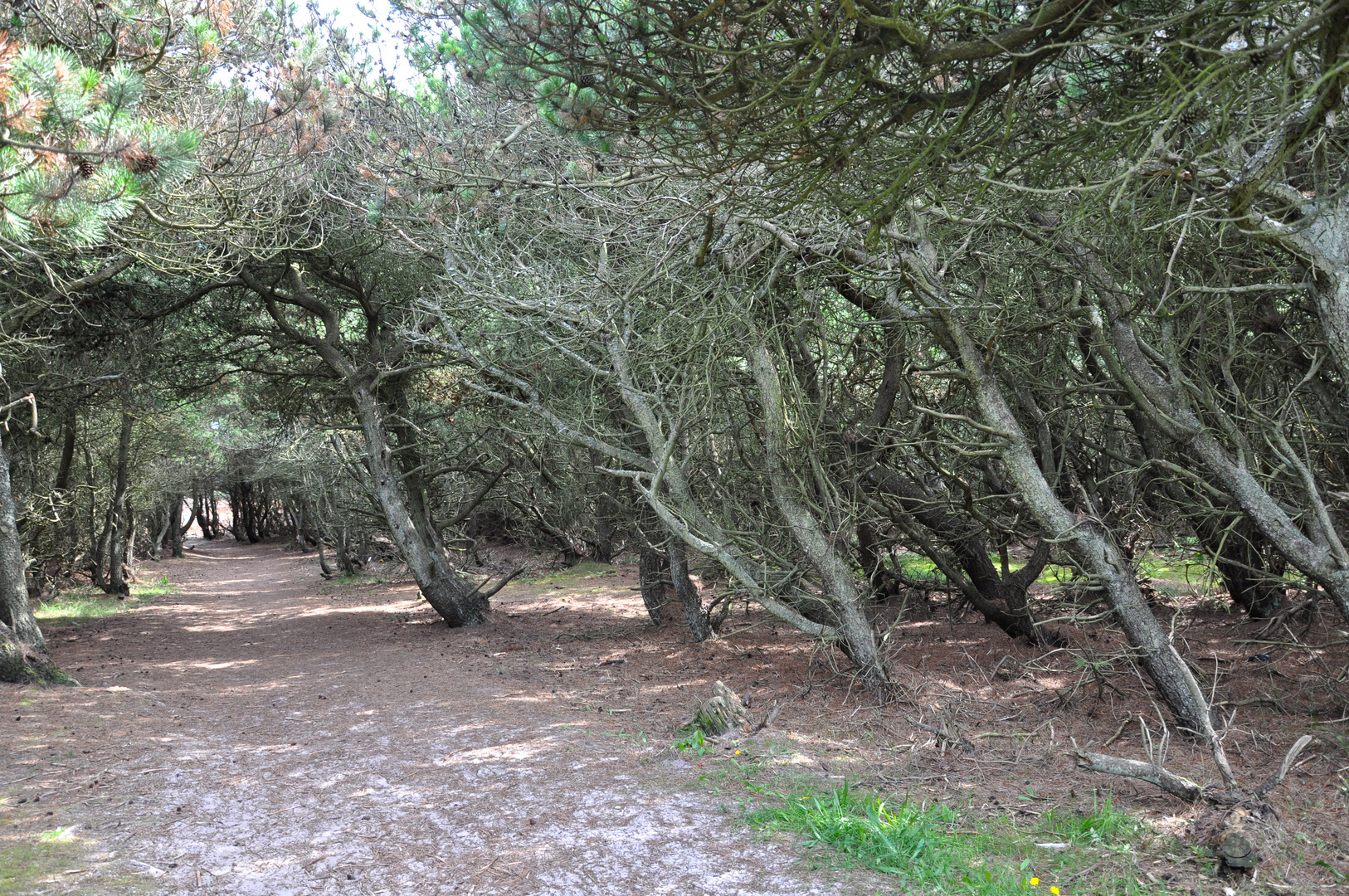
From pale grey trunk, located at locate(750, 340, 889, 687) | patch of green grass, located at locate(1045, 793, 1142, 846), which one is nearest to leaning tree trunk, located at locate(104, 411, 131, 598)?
pale grey trunk, located at locate(750, 340, 889, 687)

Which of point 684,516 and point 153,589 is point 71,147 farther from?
point 153,589

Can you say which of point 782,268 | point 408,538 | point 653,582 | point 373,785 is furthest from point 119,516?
point 782,268

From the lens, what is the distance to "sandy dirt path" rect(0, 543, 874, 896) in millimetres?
4203

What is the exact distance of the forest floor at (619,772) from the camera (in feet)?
13.5

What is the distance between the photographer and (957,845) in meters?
4.20

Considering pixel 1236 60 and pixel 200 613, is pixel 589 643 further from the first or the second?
pixel 200 613

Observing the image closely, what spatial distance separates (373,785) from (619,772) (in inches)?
62.4

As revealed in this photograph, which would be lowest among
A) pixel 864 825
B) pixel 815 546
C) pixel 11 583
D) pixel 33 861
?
pixel 864 825

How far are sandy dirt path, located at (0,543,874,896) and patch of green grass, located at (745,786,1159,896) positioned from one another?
23 centimetres

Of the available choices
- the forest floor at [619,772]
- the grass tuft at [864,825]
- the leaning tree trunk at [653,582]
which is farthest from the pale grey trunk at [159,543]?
the grass tuft at [864,825]

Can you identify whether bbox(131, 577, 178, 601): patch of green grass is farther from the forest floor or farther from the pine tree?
the pine tree

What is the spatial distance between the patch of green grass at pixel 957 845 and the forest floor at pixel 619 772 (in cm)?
2

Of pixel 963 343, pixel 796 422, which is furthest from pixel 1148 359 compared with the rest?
pixel 796 422

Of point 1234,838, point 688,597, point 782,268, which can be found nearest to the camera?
point 1234,838
